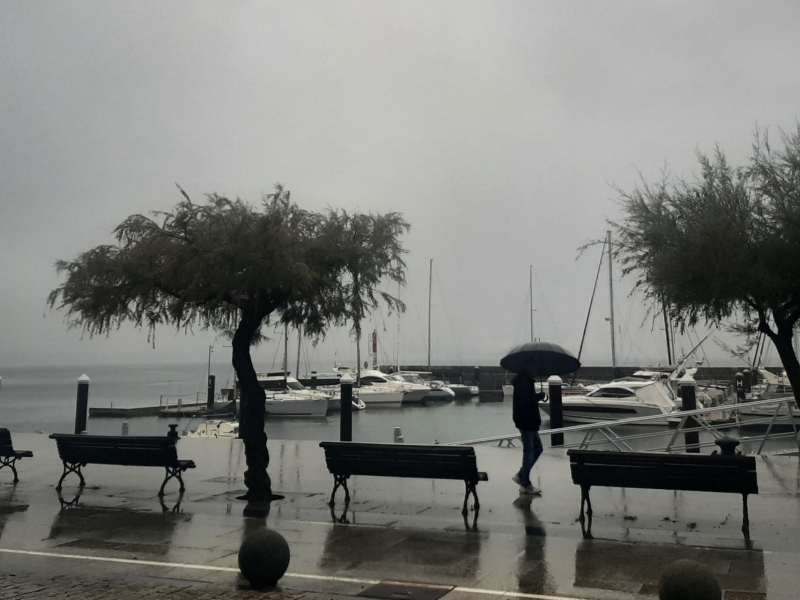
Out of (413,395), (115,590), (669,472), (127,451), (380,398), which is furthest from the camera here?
(413,395)

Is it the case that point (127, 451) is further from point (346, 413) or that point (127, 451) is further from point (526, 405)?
point (346, 413)

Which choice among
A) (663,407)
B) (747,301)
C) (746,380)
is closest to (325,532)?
(747,301)

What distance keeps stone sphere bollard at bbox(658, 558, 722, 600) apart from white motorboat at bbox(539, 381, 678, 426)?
35.5m

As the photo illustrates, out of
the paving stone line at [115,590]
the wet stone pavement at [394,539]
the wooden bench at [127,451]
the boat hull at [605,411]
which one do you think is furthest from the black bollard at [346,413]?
the boat hull at [605,411]

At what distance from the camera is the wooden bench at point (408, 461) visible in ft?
32.0

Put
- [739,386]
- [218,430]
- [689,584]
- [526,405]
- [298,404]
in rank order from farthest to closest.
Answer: [298,404] → [739,386] → [218,430] → [526,405] → [689,584]

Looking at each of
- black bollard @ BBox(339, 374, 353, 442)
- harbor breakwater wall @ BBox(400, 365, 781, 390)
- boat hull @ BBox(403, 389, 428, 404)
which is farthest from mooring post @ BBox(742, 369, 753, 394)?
black bollard @ BBox(339, 374, 353, 442)

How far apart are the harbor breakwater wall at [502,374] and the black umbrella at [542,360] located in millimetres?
53025

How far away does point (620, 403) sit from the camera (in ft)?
130

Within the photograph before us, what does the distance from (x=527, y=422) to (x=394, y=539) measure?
3.49m

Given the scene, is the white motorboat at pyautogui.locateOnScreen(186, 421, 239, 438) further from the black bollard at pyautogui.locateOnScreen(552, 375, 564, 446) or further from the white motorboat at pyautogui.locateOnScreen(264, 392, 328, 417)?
the black bollard at pyautogui.locateOnScreen(552, 375, 564, 446)

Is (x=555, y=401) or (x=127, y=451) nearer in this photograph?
(x=127, y=451)

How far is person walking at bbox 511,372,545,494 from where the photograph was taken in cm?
1123

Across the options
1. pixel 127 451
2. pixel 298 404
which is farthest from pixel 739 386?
pixel 127 451
